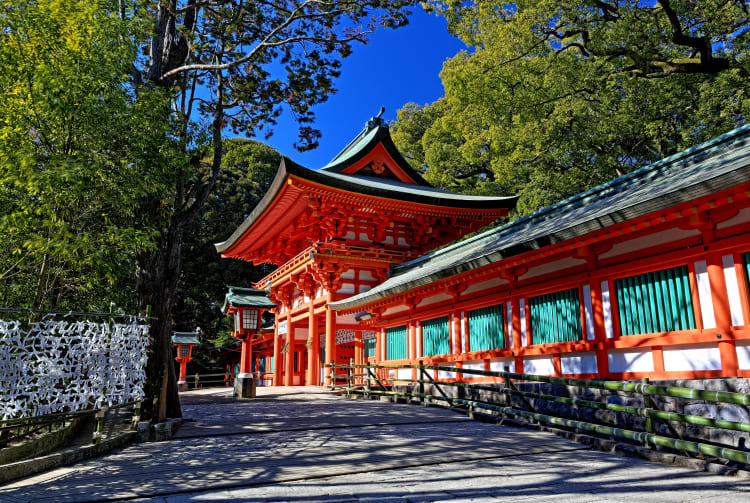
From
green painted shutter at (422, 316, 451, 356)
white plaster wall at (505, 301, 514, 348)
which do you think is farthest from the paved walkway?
green painted shutter at (422, 316, 451, 356)

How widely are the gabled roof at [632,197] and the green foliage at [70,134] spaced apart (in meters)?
5.82

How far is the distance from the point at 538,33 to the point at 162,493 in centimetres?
1651

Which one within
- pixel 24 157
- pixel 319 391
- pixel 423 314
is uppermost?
pixel 24 157

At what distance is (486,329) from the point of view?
10.6 metres

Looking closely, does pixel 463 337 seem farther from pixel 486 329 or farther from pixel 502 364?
pixel 502 364

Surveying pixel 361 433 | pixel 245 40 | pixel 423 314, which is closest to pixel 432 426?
pixel 361 433

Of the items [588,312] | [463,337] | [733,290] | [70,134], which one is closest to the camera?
[70,134]

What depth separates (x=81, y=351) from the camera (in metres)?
5.73

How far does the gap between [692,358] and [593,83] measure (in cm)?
1242

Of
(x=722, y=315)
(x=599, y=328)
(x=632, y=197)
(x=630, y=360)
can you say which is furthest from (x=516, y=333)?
(x=722, y=315)

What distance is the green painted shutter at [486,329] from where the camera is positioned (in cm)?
1022

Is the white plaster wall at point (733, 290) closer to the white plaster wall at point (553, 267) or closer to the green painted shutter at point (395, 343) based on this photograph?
the white plaster wall at point (553, 267)

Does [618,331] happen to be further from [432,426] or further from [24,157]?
[24,157]

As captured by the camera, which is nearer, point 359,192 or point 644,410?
point 644,410
